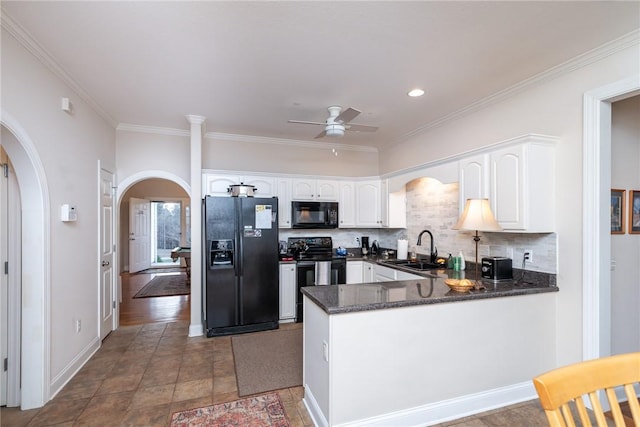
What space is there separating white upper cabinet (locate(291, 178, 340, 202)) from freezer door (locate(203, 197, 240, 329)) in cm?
107

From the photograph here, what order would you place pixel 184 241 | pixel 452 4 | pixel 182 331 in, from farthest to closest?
pixel 184 241, pixel 182 331, pixel 452 4

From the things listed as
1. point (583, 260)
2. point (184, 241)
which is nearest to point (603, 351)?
point (583, 260)

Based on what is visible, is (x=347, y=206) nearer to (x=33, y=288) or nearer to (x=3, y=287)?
(x=33, y=288)

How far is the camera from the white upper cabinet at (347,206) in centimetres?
494

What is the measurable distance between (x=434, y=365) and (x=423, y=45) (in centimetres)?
229

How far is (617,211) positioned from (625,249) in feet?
1.12

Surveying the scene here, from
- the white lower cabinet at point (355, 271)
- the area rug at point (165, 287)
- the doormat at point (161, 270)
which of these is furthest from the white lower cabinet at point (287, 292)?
the doormat at point (161, 270)

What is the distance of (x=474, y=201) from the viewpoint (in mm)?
2562

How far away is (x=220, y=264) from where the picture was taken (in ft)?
12.9

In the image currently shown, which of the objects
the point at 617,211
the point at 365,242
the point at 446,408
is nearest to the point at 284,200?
the point at 365,242

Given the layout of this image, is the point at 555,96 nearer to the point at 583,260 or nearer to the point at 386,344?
the point at 583,260

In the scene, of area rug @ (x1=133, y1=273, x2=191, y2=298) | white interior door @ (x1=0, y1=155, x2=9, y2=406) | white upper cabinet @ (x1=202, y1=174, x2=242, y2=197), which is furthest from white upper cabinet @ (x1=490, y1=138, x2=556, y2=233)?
area rug @ (x1=133, y1=273, x2=191, y2=298)

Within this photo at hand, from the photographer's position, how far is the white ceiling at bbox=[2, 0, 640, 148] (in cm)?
193

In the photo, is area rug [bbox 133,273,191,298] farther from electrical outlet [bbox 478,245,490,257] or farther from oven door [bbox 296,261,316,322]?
electrical outlet [bbox 478,245,490,257]
